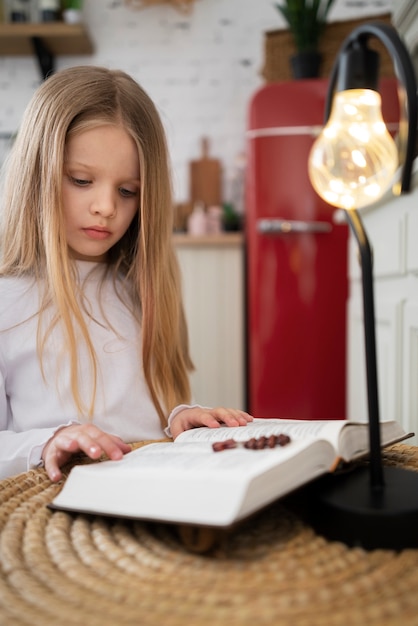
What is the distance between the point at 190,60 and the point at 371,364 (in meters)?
2.80

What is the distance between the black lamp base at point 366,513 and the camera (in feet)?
1.71

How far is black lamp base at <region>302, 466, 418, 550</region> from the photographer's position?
1.71ft

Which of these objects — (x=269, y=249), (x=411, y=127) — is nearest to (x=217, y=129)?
(x=269, y=249)

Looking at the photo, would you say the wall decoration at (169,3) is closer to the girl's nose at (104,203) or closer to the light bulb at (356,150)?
the girl's nose at (104,203)

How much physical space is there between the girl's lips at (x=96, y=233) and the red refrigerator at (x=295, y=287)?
1428mm

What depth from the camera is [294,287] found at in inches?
96.2

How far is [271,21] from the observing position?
119 inches

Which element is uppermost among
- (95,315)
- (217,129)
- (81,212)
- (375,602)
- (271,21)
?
(271,21)

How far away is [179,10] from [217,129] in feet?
2.02

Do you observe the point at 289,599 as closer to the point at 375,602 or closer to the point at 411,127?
the point at 375,602

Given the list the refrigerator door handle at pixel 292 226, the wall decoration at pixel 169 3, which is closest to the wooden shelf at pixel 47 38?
the wall decoration at pixel 169 3

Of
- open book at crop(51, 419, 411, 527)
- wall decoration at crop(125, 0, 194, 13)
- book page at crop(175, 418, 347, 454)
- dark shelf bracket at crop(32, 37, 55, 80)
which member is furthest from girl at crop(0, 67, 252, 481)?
wall decoration at crop(125, 0, 194, 13)

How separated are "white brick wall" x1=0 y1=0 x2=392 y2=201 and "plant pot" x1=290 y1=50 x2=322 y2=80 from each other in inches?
22.2

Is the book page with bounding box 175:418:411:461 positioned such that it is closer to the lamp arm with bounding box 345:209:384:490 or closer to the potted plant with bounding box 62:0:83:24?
the lamp arm with bounding box 345:209:384:490
